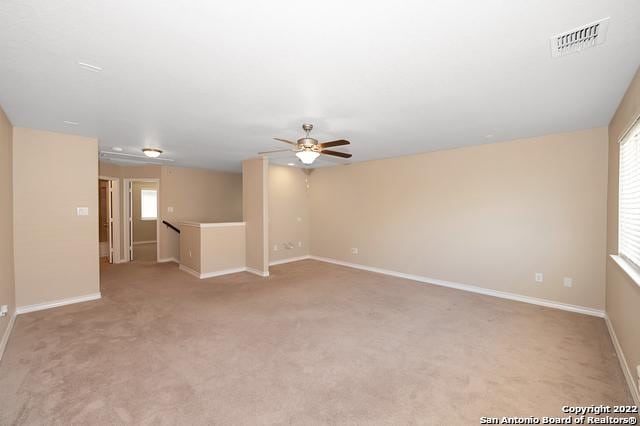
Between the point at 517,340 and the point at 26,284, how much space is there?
6050 millimetres

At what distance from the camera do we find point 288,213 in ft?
23.5

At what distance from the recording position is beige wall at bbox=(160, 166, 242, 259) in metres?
7.06

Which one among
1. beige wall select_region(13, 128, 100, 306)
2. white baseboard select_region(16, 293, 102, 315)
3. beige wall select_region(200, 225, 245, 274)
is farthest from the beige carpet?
beige wall select_region(200, 225, 245, 274)

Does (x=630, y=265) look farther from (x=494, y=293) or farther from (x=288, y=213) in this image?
(x=288, y=213)

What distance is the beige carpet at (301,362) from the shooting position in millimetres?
1957

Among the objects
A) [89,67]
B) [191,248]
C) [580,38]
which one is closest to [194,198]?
[191,248]

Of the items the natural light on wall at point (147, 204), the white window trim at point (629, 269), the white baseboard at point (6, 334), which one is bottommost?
the white baseboard at point (6, 334)

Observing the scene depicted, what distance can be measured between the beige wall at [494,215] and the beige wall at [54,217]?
4.81m

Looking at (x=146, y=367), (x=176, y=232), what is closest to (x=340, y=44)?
(x=146, y=367)

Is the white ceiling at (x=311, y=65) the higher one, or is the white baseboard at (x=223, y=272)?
the white ceiling at (x=311, y=65)

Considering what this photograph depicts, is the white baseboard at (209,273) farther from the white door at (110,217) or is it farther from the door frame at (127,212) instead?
the white door at (110,217)

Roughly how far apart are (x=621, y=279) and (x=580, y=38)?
2.38 metres

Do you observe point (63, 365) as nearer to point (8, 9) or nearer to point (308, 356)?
point (308, 356)

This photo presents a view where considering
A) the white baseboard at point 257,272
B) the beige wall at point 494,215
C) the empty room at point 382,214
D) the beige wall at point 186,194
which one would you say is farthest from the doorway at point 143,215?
the beige wall at point 494,215
